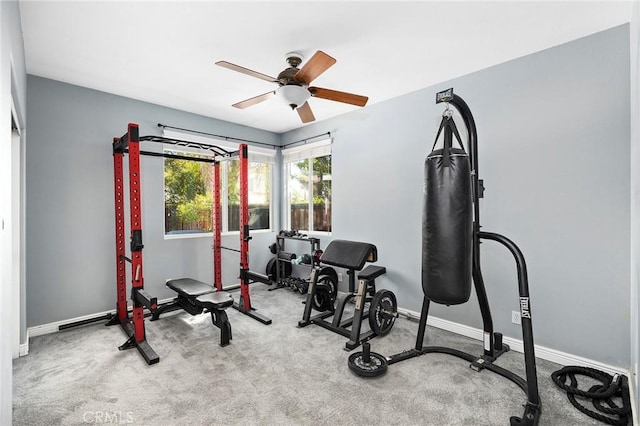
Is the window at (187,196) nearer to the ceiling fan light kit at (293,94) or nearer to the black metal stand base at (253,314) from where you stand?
the black metal stand base at (253,314)

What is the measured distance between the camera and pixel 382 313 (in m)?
3.10

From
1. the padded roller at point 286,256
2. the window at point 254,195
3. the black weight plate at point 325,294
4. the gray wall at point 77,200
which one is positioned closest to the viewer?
the gray wall at point 77,200

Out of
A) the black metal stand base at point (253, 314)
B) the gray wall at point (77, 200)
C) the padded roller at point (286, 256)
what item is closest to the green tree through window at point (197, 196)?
the gray wall at point (77, 200)

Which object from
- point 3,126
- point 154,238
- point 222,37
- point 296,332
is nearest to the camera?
point 3,126

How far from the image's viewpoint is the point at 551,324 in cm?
262

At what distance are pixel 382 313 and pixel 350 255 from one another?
0.73m

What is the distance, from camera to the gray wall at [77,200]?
313cm

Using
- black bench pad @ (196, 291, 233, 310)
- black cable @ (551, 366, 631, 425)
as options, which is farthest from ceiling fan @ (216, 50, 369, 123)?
black cable @ (551, 366, 631, 425)

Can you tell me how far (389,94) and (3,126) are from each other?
11.1 ft

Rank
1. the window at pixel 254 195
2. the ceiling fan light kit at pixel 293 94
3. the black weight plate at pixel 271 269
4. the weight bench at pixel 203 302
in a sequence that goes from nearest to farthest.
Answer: the ceiling fan light kit at pixel 293 94 < the weight bench at pixel 203 302 < the window at pixel 254 195 < the black weight plate at pixel 271 269

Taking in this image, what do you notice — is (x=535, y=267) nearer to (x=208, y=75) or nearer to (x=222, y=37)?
(x=222, y=37)

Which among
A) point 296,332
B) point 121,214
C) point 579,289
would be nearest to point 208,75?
point 121,214

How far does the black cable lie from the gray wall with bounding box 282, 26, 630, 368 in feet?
0.61

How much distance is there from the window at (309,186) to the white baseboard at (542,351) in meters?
2.13
